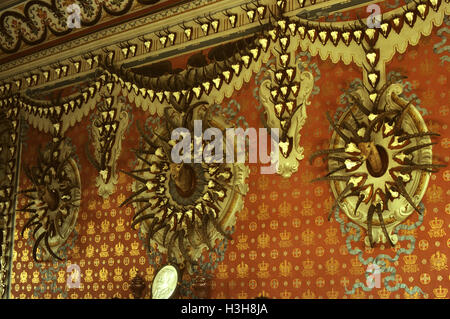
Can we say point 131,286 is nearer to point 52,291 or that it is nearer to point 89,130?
point 52,291

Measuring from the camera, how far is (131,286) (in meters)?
6.61

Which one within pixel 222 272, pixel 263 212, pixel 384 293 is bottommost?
pixel 384 293

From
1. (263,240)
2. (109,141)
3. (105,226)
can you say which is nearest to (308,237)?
(263,240)

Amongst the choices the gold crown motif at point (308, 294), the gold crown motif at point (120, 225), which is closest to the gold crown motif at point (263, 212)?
the gold crown motif at point (308, 294)

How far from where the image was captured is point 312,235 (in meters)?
5.65

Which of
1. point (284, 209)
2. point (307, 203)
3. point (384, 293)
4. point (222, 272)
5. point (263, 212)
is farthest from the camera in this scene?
point (222, 272)

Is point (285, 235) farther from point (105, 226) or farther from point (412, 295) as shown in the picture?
point (105, 226)

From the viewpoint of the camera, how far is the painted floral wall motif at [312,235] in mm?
5031

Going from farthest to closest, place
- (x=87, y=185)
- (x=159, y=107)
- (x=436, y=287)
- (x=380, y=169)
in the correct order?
(x=87, y=185) < (x=159, y=107) < (x=380, y=169) < (x=436, y=287)

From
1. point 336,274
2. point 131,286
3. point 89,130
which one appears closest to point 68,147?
point 89,130

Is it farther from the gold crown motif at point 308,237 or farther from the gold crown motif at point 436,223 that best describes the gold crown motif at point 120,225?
the gold crown motif at point 436,223

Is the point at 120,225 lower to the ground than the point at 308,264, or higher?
higher

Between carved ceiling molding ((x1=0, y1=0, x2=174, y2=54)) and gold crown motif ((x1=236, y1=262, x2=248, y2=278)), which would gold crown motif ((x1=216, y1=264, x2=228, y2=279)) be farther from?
carved ceiling molding ((x1=0, y1=0, x2=174, y2=54))

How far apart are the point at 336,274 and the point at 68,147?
4360mm
